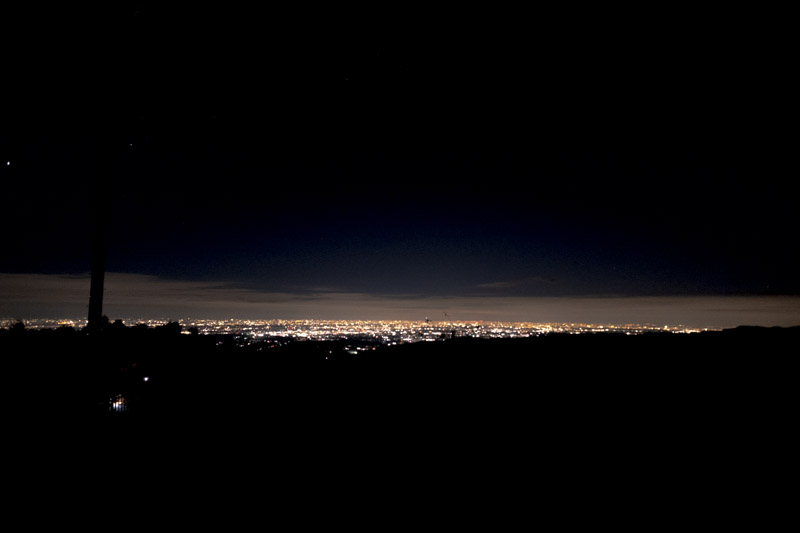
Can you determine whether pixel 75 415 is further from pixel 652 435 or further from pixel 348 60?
pixel 652 435

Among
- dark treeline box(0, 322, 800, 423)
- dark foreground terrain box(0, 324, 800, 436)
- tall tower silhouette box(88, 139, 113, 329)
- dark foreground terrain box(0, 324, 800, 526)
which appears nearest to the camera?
dark foreground terrain box(0, 324, 800, 526)

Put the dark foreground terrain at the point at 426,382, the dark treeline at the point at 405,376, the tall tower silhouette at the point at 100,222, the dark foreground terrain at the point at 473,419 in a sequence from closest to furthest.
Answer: the dark foreground terrain at the point at 473,419, the dark foreground terrain at the point at 426,382, the dark treeline at the point at 405,376, the tall tower silhouette at the point at 100,222

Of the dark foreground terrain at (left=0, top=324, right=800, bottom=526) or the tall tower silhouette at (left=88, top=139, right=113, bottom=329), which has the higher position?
the tall tower silhouette at (left=88, top=139, right=113, bottom=329)

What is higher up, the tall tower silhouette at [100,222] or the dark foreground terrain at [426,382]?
Answer: the tall tower silhouette at [100,222]

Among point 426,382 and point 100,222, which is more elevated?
point 100,222

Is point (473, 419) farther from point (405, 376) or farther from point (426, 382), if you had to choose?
→ point (405, 376)

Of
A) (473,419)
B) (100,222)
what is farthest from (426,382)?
(100,222)

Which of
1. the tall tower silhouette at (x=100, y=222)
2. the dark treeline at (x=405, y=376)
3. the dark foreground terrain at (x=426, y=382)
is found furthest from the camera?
the tall tower silhouette at (x=100, y=222)

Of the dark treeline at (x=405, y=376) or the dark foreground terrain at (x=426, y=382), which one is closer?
the dark foreground terrain at (x=426, y=382)
